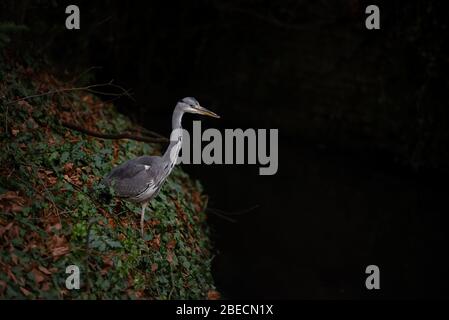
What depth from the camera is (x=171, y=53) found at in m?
15.0

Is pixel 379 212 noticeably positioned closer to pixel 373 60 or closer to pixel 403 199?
pixel 403 199

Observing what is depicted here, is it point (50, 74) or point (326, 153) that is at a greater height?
point (50, 74)

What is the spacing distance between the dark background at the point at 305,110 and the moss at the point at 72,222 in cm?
156

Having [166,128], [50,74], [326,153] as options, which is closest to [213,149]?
[166,128]

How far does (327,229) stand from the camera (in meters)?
9.92

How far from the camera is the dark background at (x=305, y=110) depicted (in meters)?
8.93

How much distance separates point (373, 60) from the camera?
12.6 m

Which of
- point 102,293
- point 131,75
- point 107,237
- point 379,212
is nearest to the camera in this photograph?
point 102,293

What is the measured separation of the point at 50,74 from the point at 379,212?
6.48 m

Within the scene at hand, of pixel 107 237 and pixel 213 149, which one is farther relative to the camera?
pixel 213 149

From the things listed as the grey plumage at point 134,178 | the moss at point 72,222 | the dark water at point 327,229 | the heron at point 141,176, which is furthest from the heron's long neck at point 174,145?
the dark water at point 327,229

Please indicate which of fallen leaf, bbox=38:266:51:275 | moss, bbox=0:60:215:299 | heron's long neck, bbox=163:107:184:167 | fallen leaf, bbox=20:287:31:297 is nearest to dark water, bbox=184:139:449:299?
moss, bbox=0:60:215:299
